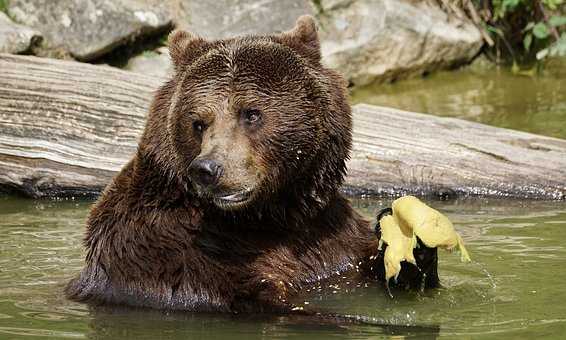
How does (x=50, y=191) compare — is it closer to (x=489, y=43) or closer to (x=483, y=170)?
(x=483, y=170)

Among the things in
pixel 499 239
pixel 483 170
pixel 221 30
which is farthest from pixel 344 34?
pixel 499 239

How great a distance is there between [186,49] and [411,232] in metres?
1.61

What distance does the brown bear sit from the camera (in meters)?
6.08

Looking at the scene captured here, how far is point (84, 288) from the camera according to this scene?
649cm

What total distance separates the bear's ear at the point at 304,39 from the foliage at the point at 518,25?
26.3 feet

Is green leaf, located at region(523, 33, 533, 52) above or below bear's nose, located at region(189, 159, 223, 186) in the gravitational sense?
below

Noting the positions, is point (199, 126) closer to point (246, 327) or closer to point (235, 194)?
point (235, 194)

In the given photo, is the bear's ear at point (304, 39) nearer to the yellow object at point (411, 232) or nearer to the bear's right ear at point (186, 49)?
the bear's right ear at point (186, 49)

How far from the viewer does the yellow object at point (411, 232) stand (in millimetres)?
6109

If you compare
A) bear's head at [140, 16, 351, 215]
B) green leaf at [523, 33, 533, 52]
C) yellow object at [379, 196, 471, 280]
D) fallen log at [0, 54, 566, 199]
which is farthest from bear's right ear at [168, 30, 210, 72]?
green leaf at [523, 33, 533, 52]

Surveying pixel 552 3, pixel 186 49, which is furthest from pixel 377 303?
pixel 552 3

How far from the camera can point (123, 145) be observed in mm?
9531

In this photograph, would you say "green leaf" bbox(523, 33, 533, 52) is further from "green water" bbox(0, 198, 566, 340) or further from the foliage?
"green water" bbox(0, 198, 566, 340)

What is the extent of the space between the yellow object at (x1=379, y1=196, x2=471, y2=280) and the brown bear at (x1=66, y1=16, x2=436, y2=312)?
0.38 metres
